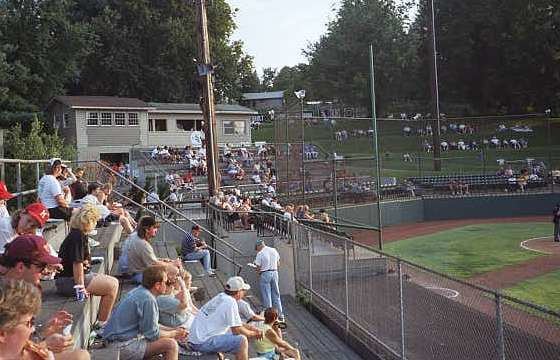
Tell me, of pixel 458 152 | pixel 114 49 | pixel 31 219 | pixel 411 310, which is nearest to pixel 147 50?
pixel 114 49

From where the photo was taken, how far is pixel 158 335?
6488 mm

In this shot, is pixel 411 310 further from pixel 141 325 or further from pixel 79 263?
pixel 79 263

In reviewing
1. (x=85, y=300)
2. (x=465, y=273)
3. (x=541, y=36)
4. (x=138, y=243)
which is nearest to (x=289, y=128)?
(x=465, y=273)

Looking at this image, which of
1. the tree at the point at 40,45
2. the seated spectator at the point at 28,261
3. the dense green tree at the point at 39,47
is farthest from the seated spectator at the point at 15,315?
the tree at the point at 40,45

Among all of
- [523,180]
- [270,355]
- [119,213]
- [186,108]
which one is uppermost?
[186,108]

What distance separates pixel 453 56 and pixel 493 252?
1539 inches

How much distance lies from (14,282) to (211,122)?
17.3 meters

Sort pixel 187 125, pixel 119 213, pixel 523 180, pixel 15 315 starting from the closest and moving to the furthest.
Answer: pixel 15 315 → pixel 119 213 → pixel 523 180 → pixel 187 125

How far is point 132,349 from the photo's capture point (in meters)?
6.27

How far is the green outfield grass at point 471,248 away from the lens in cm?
2033

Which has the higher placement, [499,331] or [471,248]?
[499,331]

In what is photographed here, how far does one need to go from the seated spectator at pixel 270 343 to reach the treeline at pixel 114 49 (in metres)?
40.0

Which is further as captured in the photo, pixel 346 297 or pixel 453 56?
pixel 453 56

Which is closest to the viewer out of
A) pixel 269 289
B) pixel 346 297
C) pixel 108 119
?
pixel 346 297
